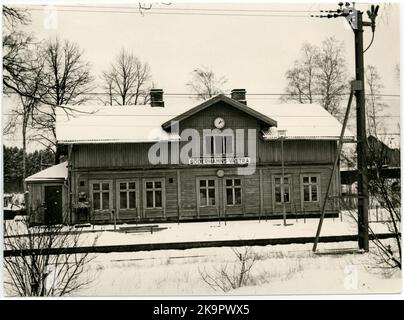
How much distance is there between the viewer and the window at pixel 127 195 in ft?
43.9

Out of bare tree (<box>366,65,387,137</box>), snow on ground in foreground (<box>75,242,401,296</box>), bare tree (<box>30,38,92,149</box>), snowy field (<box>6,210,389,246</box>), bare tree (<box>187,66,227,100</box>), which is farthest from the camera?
snowy field (<box>6,210,389,246</box>)

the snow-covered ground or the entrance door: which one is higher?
the entrance door

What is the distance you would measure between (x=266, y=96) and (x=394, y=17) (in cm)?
315

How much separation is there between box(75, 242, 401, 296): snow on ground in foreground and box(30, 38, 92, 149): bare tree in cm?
310

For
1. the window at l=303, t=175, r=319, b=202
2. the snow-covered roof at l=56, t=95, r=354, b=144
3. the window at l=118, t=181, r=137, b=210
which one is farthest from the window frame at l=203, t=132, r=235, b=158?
the window at l=118, t=181, r=137, b=210

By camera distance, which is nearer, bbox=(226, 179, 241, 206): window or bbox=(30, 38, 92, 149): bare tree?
bbox=(30, 38, 92, 149): bare tree

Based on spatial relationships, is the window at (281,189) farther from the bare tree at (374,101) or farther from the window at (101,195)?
the window at (101,195)

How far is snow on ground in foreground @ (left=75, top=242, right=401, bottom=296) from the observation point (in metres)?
7.83

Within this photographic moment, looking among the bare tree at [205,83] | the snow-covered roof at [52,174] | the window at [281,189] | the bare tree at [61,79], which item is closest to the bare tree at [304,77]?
the bare tree at [205,83]

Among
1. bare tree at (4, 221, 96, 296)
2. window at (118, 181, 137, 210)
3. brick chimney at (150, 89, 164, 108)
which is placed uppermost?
brick chimney at (150, 89, 164, 108)

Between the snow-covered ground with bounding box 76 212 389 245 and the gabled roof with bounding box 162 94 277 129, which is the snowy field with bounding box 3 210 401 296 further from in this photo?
the gabled roof with bounding box 162 94 277 129

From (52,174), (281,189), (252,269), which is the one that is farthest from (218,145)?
(52,174)

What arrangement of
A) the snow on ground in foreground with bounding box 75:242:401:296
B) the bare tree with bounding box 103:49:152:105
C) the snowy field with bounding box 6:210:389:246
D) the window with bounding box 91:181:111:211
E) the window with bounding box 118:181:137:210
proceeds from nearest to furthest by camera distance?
1. the snow on ground in foreground with bounding box 75:242:401:296
2. the bare tree with bounding box 103:49:152:105
3. the snowy field with bounding box 6:210:389:246
4. the window with bounding box 118:181:137:210
5. the window with bounding box 91:181:111:211

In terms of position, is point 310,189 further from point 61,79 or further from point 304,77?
point 61,79
